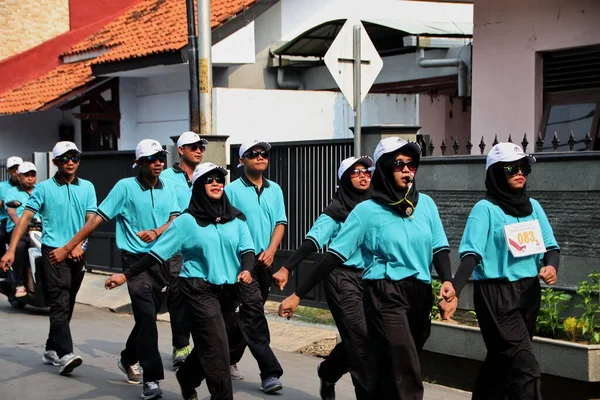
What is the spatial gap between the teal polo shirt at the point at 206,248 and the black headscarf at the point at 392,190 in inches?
53.9

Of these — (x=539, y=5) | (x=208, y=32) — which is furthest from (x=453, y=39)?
(x=208, y=32)

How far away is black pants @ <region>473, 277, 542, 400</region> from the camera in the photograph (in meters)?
6.44

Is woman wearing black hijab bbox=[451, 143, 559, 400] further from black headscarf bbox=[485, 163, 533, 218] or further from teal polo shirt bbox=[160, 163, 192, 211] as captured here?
teal polo shirt bbox=[160, 163, 192, 211]

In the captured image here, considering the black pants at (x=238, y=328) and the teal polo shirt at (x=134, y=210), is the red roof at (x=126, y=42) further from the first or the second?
the black pants at (x=238, y=328)

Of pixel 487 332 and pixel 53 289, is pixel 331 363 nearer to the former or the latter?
pixel 487 332

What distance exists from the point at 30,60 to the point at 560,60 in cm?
1503

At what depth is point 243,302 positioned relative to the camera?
27.4ft

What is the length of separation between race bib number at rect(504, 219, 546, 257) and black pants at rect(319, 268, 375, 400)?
1322 millimetres

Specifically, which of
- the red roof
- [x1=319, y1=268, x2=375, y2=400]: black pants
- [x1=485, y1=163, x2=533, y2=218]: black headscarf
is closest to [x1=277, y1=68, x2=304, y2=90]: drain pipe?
the red roof

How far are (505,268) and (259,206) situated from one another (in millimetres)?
2857

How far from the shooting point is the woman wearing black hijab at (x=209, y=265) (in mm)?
7148

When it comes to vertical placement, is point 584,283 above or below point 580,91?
below

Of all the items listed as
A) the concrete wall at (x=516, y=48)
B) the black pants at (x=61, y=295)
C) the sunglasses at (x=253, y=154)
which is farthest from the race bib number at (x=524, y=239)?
the concrete wall at (x=516, y=48)

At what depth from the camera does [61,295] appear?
919 cm
